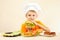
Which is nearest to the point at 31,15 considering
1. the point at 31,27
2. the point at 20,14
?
the point at 31,27

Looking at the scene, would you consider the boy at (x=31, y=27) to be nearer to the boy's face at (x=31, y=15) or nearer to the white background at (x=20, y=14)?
the boy's face at (x=31, y=15)

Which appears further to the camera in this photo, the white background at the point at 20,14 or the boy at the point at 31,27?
the white background at the point at 20,14

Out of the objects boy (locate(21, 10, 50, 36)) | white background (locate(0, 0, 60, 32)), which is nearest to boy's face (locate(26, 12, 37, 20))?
boy (locate(21, 10, 50, 36))

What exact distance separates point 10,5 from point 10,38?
388 mm

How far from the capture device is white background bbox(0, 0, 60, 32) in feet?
3.50

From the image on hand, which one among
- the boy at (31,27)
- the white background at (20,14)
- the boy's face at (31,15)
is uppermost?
the white background at (20,14)

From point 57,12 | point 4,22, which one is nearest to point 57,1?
point 57,12

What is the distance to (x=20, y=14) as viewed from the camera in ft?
3.56

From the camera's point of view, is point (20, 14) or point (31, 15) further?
point (20, 14)

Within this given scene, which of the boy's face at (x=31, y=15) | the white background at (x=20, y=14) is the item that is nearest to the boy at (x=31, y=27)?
the boy's face at (x=31, y=15)

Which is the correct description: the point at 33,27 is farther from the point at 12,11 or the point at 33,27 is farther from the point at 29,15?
the point at 12,11

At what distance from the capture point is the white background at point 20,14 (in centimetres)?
107

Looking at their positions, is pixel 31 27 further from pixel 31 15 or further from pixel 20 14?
pixel 20 14

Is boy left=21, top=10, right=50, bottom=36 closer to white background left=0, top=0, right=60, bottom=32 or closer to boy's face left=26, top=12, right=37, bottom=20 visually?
boy's face left=26, top=12, right=37, bottom=20
